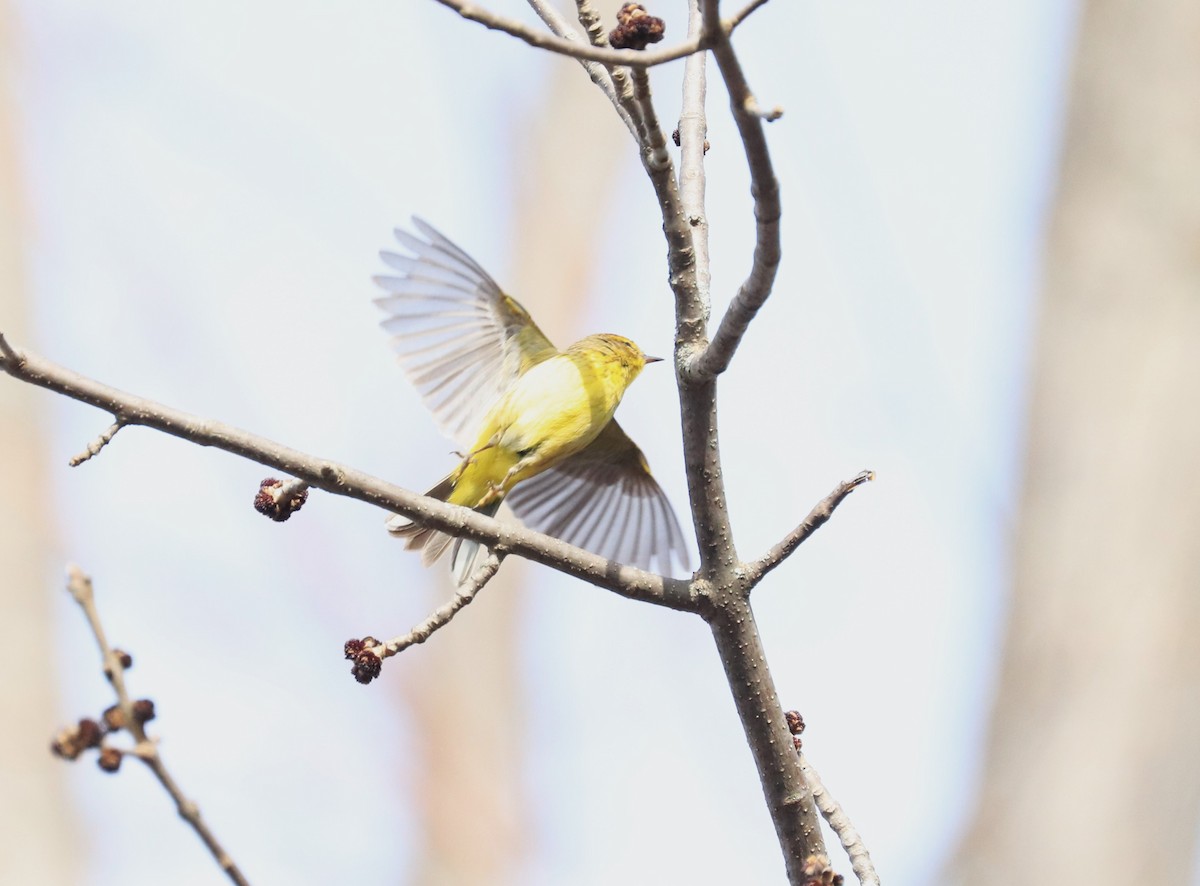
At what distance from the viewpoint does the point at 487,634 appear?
31.1ft

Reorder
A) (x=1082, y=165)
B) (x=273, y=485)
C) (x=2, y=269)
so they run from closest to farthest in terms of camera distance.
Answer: (x=273, y=485)
(x=1082, y=165)
(x=2, y=269)

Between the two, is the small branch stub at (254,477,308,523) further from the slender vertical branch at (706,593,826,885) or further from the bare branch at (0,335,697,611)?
the slender vertical branch at (706,593,826,885)

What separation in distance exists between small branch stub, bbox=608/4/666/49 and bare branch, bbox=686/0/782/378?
0.97 feet

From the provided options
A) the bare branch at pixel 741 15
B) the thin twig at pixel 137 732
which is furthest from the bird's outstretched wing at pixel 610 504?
the thin twig at pixel 137 732

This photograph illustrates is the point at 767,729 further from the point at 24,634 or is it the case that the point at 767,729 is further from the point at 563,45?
the point at 24,634

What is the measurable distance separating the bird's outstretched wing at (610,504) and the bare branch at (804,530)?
3.03 metres

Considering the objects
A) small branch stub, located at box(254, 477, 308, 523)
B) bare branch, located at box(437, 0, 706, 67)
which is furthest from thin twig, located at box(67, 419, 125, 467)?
bare branch, located at box(437, 0, 706, 67)

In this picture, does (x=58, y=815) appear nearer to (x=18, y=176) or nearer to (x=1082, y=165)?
(x=18, y=176)

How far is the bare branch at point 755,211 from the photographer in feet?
6.07

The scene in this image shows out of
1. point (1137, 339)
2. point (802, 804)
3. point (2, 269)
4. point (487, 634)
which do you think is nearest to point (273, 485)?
point (802, 804)

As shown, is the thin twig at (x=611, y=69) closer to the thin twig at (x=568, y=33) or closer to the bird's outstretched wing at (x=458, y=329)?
the thin twig at (x=568, y=33)

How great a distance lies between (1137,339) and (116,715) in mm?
4284

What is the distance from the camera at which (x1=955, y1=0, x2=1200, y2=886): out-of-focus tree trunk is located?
14.8 ft

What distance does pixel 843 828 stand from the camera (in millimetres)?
2668
